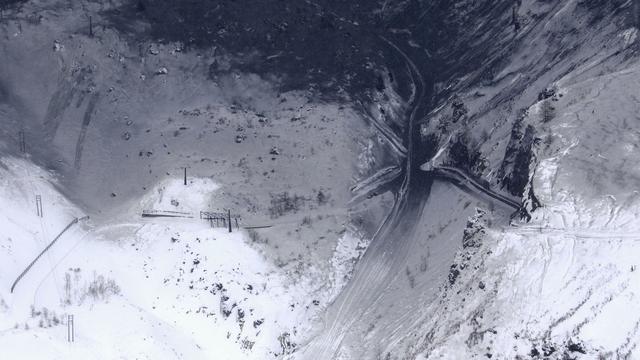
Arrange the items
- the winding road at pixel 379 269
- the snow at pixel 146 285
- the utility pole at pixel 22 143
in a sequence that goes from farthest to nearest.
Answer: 1. the utility pole at pixel 22 143
2. the winding road at pixel 379 269
3. the snow at pixel 146 285

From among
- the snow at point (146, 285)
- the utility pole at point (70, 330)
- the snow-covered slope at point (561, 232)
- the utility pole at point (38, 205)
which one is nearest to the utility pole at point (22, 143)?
the snow at point (146, 285)

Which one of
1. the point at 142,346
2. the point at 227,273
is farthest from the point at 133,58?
the point at 142,346

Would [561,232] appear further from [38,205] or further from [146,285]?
[38,205]

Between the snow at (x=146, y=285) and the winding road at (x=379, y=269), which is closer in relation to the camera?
the snow at (x=146, y=285)

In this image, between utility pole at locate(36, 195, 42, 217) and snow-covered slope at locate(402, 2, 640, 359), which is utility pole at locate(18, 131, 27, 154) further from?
snow-covered slope at locate(402, 2, 640, 359)

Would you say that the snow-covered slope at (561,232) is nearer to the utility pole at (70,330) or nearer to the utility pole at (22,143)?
the utility pole at (70,330)

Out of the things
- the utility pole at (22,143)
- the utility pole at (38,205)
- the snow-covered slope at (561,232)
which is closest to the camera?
the snow-covered slope at (561,232)

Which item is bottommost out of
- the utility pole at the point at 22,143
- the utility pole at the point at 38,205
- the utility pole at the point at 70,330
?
the utility pole at the point at 70,330

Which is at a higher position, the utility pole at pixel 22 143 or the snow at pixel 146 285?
the utility pole at pixel 22 143

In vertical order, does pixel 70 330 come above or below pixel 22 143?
below

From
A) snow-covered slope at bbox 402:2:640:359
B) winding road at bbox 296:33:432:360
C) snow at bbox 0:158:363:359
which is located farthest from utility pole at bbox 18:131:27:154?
snow-covered slope at bbox 402:2:640:359

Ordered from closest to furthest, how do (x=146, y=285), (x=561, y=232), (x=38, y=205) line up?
(x=561, y=232), (x=146, y=285), (x=38, y=205)

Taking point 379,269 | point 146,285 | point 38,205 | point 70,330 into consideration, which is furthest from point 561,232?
point 38,205
